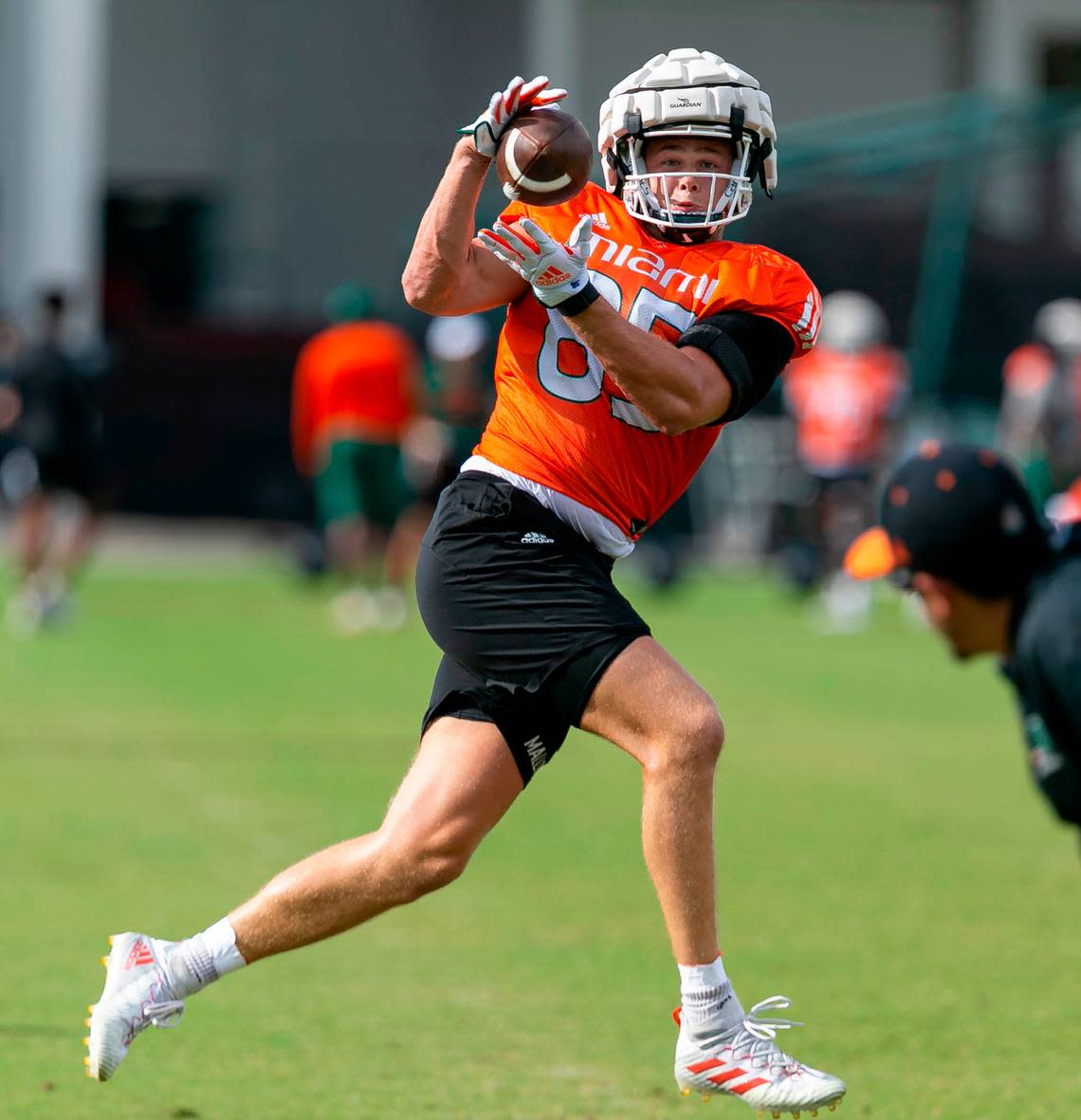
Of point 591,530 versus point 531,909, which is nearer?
point 591,530

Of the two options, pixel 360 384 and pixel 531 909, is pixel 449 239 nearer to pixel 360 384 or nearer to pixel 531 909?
pixel 531 909

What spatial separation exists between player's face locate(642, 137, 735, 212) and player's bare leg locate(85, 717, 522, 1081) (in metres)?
1.25

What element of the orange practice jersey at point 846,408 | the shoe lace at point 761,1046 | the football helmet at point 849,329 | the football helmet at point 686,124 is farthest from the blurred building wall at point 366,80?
the shoe lace at point 761,1046

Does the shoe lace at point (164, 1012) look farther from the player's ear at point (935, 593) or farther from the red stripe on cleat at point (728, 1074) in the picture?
the player's ear at point (935, 593)

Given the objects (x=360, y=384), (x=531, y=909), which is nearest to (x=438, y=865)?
(x=531, y=909)

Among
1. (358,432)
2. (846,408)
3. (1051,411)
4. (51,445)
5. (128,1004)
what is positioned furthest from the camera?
(846,408)

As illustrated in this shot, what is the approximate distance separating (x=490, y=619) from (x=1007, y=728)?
752 centimetres

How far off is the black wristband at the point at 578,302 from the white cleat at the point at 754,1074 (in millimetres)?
1562

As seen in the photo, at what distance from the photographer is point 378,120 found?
3173 cm

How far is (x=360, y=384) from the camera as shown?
57.0ft

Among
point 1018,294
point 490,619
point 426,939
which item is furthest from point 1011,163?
point 490,619

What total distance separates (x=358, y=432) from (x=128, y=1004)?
41.9 feet

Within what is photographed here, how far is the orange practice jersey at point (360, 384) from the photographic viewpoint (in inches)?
681

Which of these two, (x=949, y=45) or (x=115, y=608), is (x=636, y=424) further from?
(x=949, y=45)
